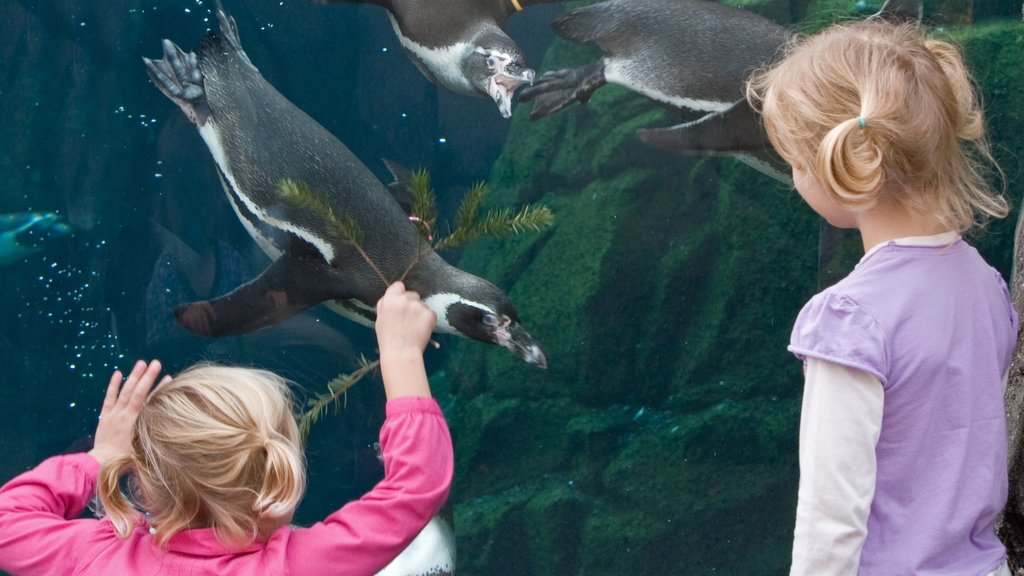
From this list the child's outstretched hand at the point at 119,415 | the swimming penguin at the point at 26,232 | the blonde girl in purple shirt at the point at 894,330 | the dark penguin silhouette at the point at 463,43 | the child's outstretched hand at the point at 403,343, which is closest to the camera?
the blonde girl in purple shirt at the point at 894,330

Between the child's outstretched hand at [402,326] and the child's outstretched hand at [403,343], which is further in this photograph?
the child's outstretched hand at [402,326]

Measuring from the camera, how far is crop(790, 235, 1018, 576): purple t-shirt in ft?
3.97

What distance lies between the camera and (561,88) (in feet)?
7.23

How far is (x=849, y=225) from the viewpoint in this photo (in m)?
1.35

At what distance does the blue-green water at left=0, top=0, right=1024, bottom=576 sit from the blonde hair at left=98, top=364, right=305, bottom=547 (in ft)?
2.61

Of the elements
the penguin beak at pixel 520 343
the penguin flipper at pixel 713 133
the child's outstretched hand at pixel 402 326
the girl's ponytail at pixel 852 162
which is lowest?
the penguin beak at pixel 520 343

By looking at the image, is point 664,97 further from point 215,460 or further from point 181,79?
point 215,460

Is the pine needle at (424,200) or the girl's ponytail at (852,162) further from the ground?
the girl's ponytail at (852,162)

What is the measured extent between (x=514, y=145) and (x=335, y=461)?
80cm

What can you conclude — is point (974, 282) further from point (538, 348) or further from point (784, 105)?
point (538, 348)

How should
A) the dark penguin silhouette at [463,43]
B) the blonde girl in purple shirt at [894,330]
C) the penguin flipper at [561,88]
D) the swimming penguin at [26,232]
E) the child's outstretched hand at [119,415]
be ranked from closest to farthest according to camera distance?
the blonde girl in purple shirt at [894,330]
the child's outstretched hand at [119,415]
the swimming penguin at [26,232]
the dark penguin silhouette at [463,43]
the penguin flipper at [561,88]

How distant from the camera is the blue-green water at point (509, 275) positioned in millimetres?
1958

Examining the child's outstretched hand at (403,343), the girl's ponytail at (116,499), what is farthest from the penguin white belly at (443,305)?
the girl's ponytail at (116,499)

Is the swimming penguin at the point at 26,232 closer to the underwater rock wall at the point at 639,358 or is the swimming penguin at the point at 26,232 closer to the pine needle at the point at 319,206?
the pine needle at the point at 319,206
